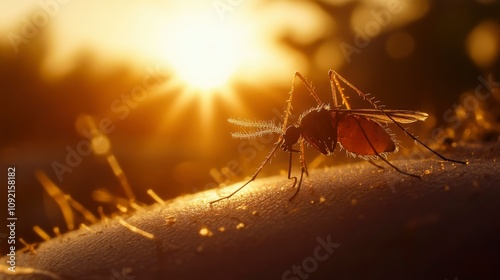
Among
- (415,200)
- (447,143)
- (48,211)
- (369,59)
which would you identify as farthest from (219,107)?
(415,200)

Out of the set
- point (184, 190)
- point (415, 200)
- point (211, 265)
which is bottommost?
point (184, 190)

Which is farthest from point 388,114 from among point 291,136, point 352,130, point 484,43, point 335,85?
point 484,43

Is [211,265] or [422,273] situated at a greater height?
[211,265]

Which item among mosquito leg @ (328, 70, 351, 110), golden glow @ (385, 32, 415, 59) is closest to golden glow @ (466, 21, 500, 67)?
golden glow @ (385, 32, 415, 59)

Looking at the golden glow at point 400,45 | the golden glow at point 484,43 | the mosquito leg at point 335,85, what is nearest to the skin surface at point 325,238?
the mosquito leg at point 335,85

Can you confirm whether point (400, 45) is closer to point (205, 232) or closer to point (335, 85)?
point (335, 85)

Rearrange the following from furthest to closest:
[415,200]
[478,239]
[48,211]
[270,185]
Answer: [48,211] < [270,185] < [415,200] < [478,239]

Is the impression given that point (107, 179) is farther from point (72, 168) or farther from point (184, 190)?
point (184, 190)
